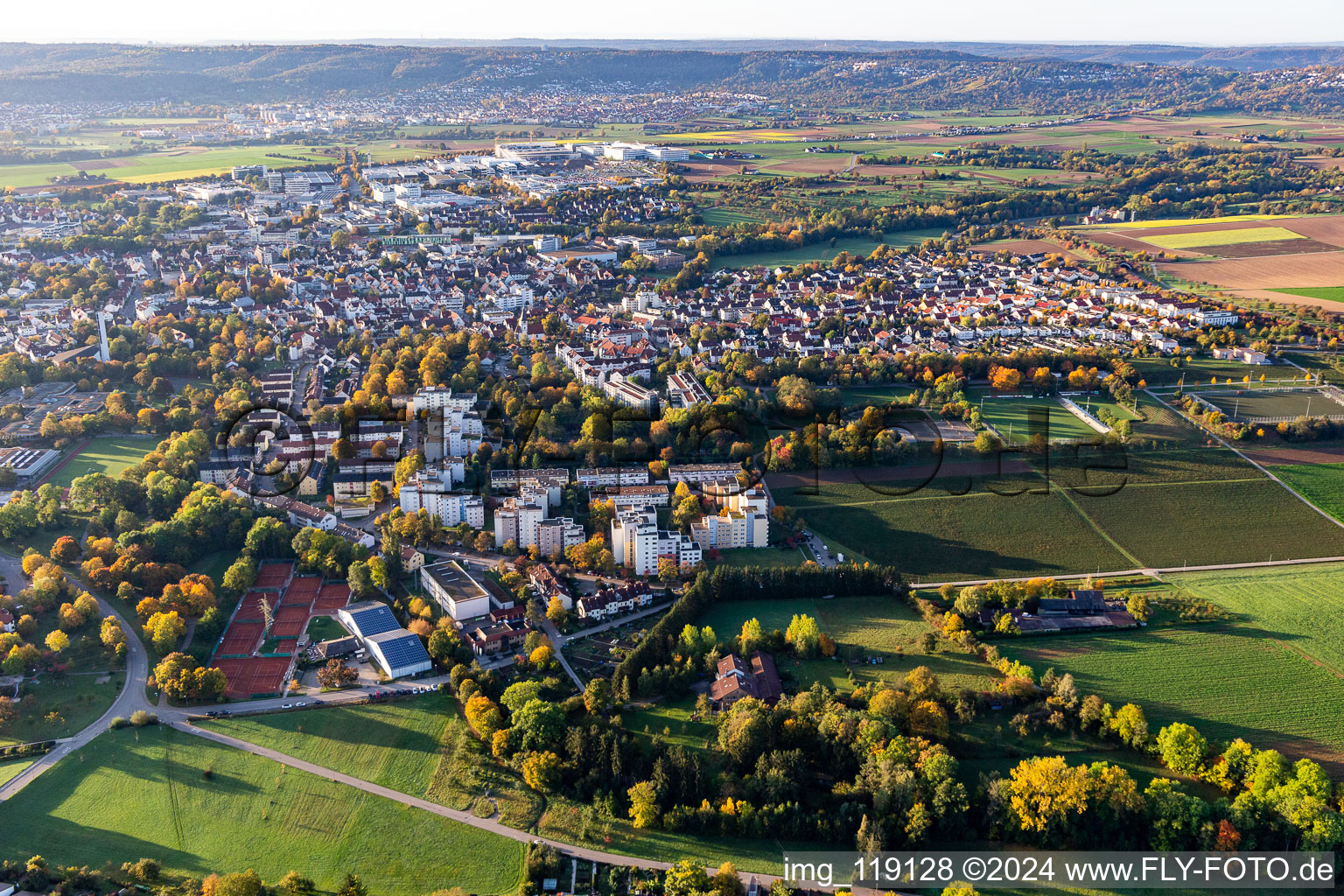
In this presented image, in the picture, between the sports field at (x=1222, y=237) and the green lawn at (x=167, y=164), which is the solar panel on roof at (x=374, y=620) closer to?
the sports field at (x=1222, y=237)

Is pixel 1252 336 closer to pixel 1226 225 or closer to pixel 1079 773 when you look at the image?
pixel 1226 225

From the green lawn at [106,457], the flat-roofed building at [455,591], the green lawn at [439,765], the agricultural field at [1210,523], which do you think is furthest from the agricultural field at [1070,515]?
the green lawn at [106,457]

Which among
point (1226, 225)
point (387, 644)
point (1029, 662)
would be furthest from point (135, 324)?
point (1226, 225)

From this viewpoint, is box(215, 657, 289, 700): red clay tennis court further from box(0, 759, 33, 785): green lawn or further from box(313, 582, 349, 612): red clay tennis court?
box(0, 759, 33, 785): green lawn

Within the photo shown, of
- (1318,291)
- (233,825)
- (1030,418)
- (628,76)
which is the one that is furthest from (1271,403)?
(628,76)

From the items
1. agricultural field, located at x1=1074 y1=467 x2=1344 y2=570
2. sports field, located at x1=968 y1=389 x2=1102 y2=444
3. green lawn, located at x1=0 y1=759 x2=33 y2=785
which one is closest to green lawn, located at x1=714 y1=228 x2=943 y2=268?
sports field, located at x1=968 y1=389 x2=1102 y2=444
